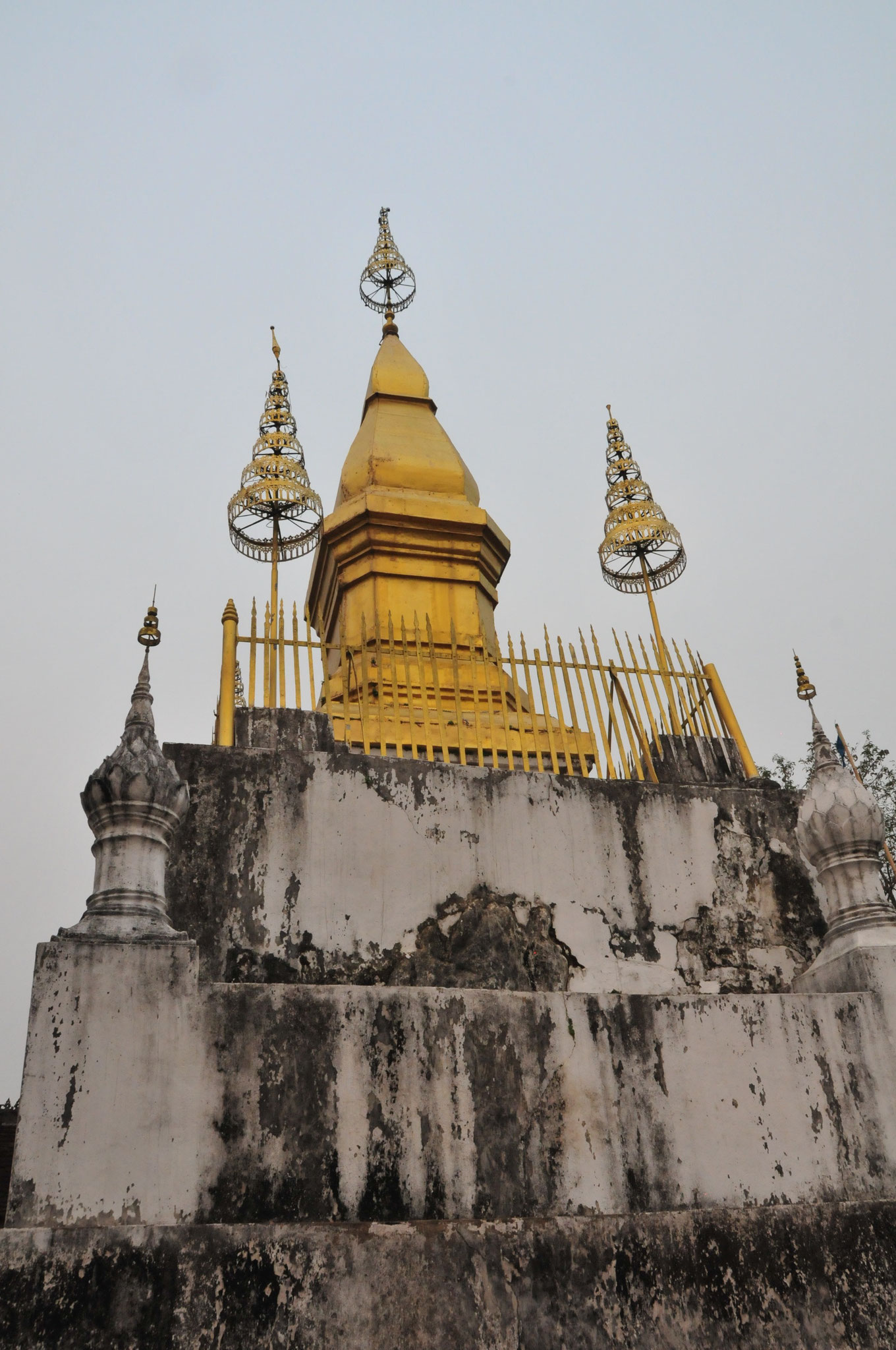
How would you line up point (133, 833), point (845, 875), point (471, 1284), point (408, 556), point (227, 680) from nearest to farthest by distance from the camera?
1. point (471, 1284)
2. point (133, 833)
3. point (845, 875)
4. point (227, 680)
5. point (408, 556)

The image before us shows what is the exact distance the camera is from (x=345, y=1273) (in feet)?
11.9

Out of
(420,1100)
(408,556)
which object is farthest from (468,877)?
(408,556)

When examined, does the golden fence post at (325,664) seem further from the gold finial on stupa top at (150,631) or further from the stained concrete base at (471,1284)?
the stained concrete base at (471,1284)

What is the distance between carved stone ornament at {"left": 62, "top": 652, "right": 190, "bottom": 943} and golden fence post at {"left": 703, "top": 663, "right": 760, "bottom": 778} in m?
3.70

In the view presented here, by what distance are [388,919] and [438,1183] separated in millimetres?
1412

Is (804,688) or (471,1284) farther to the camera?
(804,688)

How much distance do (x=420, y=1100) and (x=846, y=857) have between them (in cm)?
264

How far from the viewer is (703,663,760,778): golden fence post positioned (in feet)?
22.2

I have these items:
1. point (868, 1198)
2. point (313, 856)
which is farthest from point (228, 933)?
point (868, 1198)

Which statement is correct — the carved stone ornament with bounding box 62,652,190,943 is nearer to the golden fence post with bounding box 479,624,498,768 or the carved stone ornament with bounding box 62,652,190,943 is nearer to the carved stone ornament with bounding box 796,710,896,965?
the golden fence post with bounding box 479,624,498,768

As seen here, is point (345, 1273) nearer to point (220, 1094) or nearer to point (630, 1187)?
point (220, 1094)

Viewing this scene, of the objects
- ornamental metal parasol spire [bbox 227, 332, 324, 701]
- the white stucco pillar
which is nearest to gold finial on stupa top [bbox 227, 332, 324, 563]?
ornamental metal parasol spire [bbox 227, 332, 324, 701]

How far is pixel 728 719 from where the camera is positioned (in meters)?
6.97

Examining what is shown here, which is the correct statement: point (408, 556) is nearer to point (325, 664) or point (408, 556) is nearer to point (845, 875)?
point (325, 664)
